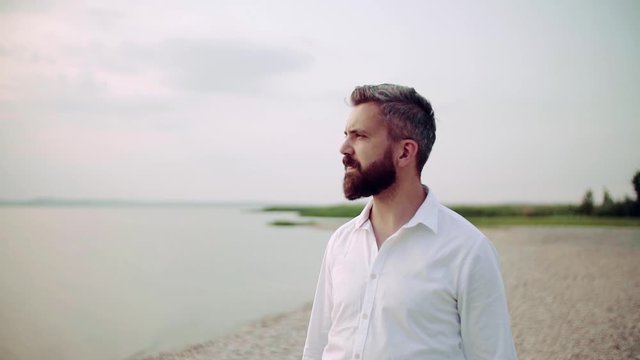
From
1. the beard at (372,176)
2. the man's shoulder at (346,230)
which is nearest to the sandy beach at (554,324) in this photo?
the man's shoulder at (346,230)

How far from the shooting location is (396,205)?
7.00ft

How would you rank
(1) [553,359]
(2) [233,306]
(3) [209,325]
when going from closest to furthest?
(1) [553,359]
(3) [209,325]
(2) [233,306]

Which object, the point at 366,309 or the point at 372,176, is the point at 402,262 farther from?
the point at 372,176

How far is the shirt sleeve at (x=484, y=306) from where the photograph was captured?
1.86 metres

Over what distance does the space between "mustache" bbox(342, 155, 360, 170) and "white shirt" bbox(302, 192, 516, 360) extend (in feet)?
0.93

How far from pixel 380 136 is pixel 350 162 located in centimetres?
15

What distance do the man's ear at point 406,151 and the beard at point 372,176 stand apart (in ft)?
0.14

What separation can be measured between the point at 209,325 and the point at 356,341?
37.9ft

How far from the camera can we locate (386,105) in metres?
2.03

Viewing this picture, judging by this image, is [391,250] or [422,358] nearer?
[422,358]

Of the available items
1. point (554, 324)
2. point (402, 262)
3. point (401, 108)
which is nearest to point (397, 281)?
point (402, 262)

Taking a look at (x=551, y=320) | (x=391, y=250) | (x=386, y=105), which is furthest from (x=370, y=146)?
(x=551, y=320)

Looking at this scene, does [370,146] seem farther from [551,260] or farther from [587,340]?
[551,260]

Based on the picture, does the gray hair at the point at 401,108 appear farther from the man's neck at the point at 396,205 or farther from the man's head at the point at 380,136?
the man's neck at the point at 396,205
